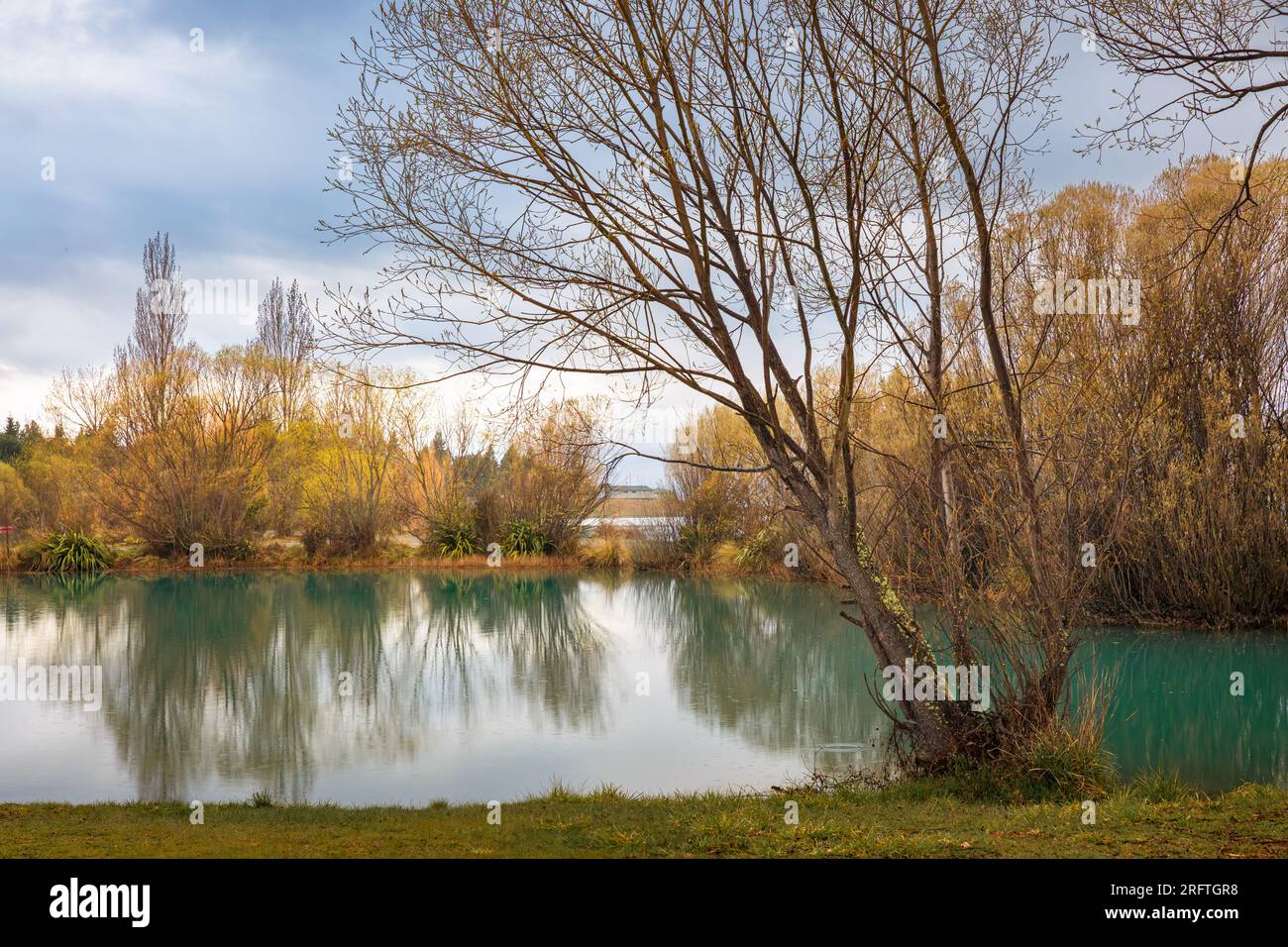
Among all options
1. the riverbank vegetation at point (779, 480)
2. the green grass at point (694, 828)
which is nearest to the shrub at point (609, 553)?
the riverbank vegetation at point (779, 480)

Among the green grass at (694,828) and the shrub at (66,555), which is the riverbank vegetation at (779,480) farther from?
the green grass at (694,828)

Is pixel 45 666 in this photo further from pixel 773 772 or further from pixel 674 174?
pixel 674 174

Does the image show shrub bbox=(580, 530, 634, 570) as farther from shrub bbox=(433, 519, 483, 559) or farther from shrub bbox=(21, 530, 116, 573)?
shrub bbox=(21, 530, 116, 573)

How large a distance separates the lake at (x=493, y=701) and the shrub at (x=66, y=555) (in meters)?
8.13

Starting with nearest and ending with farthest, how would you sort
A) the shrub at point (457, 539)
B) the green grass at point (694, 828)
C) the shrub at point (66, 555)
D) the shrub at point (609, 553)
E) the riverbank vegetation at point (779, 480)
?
1. the green grass at point (694, 828)
2. the riverbank vegetation at point (779, 480)
3. the shrub at point (66, 555)
4. the shrub at point (609, 553)
5. the shrub at point (457, 539)

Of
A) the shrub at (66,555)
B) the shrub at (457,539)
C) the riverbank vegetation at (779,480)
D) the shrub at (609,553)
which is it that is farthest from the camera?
the shrub at (457,539)

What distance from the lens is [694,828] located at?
17.1ft

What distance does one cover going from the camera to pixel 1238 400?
1448 cm

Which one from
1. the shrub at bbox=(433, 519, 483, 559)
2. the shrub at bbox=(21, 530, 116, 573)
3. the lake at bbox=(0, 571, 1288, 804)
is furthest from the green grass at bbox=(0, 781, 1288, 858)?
the shrub at bbox=(21, 530, 116, 573)

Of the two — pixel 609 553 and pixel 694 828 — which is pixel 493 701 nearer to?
pixel 694 828

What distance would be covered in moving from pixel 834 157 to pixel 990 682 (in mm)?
3745

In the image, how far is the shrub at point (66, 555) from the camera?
89.4ft

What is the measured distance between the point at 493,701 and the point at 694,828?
6.11 m

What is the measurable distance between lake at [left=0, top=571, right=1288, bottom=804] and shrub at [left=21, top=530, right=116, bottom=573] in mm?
8128
